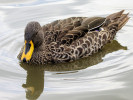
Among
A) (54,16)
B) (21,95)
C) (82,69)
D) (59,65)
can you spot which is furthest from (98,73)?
(54,16)

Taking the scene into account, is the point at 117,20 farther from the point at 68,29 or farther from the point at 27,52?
the point at 27,52

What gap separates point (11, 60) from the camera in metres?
9.02

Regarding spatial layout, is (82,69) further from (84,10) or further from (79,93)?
(84,10)

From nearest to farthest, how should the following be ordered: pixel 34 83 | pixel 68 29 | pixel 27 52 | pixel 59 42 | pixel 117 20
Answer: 1. pixel 34 83
2. pixel 27 52
3. pixel 59 42
4. pixel 68 29
5. pixel 117 20

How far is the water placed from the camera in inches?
298

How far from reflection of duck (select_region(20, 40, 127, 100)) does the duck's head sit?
0.99 feet

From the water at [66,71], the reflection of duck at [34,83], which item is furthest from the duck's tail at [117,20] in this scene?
the reflection of duck at [34,83]

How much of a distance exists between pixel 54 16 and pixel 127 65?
359 centimetres

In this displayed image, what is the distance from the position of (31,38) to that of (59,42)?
0.72 metres

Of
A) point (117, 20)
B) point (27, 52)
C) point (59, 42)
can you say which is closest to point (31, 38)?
point (27, 52)

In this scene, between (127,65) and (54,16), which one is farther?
(54,16)

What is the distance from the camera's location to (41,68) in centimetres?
877

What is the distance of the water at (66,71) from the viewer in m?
7.57

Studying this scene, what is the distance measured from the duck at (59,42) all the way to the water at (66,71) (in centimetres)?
19
